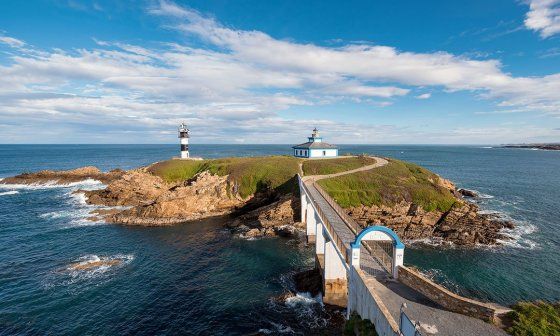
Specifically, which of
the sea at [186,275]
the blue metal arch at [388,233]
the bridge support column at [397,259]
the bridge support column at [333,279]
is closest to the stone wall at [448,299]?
the bridge support column at [397,259]

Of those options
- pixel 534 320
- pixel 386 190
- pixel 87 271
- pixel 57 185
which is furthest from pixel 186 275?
pixel 57 185

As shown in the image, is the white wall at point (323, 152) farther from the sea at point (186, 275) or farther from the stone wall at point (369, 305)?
the stone wall at point (369, 305)

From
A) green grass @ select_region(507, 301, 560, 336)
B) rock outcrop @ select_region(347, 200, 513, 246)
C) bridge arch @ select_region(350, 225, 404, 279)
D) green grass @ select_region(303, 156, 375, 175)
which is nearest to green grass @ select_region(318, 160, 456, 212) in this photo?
rock outcrop @ select_region(347, 200, 513, 246)

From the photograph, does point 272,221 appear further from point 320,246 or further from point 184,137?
point 184,137

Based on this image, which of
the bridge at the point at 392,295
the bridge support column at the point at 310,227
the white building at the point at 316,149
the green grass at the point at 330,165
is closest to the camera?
the bridge at the point at 392,295

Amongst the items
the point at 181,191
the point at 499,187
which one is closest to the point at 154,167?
the point at 181,191

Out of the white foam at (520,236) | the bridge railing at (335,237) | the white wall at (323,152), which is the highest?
the white wall at (323,152)
